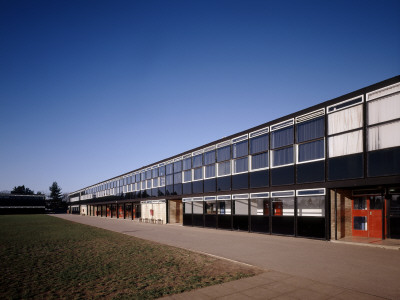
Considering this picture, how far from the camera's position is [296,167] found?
631 inches

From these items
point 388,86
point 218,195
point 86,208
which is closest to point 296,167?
point 388,86

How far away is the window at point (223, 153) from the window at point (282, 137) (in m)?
4.64

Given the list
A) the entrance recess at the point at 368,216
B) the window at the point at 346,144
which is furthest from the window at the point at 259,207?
the window at the point at 346,144

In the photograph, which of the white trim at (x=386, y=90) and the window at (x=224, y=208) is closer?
the white trim at (x=386, y=90)

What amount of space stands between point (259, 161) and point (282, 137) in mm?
2379

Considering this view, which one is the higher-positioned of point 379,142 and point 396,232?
point 379,142

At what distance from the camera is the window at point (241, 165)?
19919 mm

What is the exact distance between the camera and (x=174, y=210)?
102ft

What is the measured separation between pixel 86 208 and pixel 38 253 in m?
59.6

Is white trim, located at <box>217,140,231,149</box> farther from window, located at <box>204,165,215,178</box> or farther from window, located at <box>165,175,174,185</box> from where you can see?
window, located at <box>165,175,174,185</box>

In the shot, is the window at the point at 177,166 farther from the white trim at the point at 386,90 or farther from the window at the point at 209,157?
the white trim at the point at 386,90

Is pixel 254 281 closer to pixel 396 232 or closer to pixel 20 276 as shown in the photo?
pixel 20 276

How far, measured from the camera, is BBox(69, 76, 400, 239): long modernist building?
12.4 meters

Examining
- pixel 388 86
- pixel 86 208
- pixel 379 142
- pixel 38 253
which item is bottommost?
pixel 86 208
